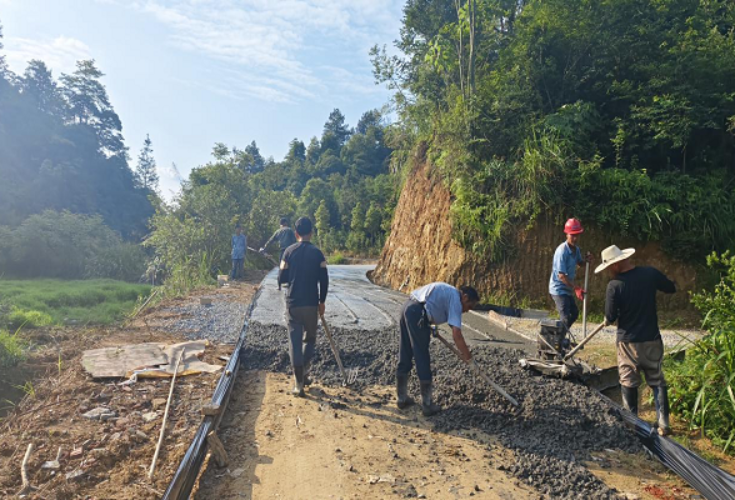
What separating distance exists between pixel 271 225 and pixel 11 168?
2936 centimetres

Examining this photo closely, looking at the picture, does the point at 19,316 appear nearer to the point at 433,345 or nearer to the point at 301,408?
the point at 301,408

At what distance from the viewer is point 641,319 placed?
3867mm

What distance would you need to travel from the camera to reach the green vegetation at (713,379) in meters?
3.83

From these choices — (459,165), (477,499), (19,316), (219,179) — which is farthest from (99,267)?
(477,499)

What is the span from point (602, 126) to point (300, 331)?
8848 mm

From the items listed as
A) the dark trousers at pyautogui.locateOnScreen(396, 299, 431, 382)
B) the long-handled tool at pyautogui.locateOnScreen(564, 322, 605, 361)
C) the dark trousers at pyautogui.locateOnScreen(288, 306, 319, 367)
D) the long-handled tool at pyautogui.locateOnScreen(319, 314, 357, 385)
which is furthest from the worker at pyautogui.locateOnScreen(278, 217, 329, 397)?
the long-handled tool at pyautogui.locateOnScreen(564, 322, 605, 361)

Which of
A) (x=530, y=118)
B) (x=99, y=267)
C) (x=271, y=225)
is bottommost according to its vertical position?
(x=99, y=267)

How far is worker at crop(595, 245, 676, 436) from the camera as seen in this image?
3.86 m

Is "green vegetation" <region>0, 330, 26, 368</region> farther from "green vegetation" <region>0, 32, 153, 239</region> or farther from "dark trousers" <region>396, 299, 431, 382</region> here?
"green vegetation" <region>0, 32, 153, 239</region>

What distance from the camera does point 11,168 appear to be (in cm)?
3538

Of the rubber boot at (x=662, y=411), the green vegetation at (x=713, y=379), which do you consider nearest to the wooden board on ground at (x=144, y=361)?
the rubber boot at (x=662, y=411)

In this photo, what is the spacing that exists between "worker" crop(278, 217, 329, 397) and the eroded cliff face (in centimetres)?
590

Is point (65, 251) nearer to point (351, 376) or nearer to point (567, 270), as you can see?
point (351, 376)

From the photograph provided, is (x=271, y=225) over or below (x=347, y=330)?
over
